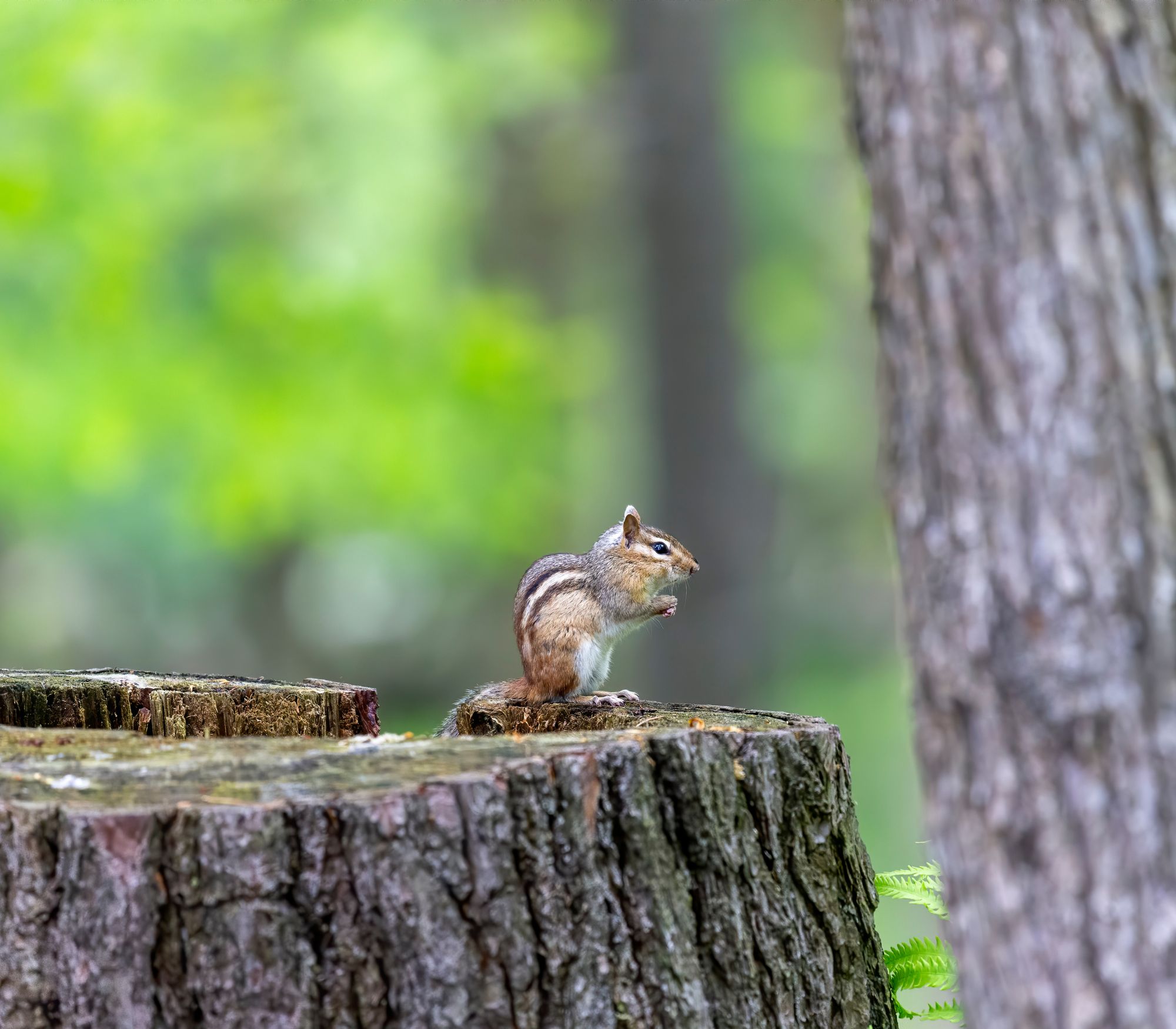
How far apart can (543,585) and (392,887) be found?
96.2 inches

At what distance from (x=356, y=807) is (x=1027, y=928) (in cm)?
99

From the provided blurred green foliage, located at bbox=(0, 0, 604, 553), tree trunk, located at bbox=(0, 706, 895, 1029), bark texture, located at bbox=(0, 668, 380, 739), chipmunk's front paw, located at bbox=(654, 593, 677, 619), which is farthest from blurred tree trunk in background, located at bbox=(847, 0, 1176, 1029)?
blurred green foliage, located at bbox=(0, 0, 604, 553)

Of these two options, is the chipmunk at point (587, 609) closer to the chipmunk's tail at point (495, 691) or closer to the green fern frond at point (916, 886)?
the chipmunk's tail at point (495, 691)

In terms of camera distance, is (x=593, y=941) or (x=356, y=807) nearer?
(x=356, y=807)

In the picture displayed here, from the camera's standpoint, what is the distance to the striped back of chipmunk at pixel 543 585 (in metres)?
4.30

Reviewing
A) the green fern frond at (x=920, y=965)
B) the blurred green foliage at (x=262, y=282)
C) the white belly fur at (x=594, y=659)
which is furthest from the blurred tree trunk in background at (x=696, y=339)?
the green fern frond at (x=920, y=965)

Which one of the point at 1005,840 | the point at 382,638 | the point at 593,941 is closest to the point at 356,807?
the point at 593,941

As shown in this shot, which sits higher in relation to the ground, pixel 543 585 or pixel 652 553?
pixel 652 553

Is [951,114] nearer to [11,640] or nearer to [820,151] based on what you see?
[820,151]

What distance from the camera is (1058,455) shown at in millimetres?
1592

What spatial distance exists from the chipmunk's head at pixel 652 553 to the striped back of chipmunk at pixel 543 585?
Result: 23 centimetres

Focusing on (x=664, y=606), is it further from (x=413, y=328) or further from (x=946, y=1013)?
(x=413, y=328)

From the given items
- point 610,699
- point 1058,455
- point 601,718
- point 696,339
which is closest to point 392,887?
point 1058,455

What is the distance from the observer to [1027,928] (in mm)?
1628
